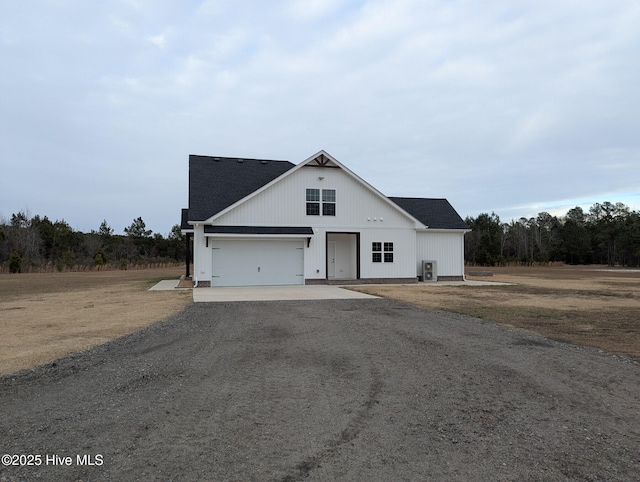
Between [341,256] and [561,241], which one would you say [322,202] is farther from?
[561,241]

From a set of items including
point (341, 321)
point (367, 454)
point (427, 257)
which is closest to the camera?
point (367, 454)

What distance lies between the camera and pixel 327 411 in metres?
4.25

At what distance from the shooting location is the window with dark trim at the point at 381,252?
886 inches

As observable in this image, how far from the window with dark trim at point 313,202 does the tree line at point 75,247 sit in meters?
29.0

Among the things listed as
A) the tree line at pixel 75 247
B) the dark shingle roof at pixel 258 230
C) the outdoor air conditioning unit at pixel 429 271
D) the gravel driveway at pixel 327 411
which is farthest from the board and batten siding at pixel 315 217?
the tree line at pixel 75 247

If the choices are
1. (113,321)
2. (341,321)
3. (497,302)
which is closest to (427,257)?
(497,302)

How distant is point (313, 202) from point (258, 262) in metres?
3.96

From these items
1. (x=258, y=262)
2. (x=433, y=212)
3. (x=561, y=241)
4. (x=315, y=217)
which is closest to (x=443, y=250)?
(x=433, y=212)

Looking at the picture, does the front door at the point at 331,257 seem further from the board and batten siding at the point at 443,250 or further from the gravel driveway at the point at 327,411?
the gravel driveway at the point at 327,411

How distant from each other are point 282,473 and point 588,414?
3.02 meters

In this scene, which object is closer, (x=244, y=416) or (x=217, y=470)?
(x=217, y=470)

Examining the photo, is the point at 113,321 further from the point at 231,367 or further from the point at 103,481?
the point at 103,481

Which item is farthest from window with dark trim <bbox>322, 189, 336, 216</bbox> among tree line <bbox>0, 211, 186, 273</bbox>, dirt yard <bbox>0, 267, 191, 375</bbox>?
tree line <bbox>0, 211, 186, 273</bbox>

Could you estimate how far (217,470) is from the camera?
307 centimetres
